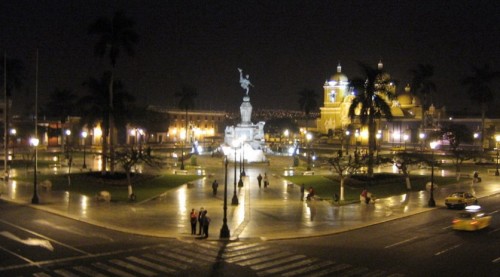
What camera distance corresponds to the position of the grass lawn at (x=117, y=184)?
45.0 m

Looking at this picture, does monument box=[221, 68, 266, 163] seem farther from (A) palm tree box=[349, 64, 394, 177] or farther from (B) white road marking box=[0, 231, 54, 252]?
(B) white road marking box=[0, 231, 54, 252]

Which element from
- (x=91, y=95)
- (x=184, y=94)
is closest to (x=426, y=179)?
(x=91, y=95)

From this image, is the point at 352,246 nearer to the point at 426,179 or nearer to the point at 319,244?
the point at 319,244

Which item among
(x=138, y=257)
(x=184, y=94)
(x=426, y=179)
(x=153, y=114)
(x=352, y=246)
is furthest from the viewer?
(x=153, y=114)

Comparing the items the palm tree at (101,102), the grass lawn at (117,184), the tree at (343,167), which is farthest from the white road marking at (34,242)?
the palm tree at (101,102)

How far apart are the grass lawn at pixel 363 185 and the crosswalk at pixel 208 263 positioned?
19.1 metres

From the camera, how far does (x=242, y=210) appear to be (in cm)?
3753

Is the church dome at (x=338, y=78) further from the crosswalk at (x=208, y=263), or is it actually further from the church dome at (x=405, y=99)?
the crosswalk at (x=208, y=263)

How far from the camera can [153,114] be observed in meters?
132

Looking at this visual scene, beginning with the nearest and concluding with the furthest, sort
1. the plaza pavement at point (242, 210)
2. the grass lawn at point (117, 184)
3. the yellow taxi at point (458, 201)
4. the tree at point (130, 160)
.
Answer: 1. the plaza pavement at point (242, 210)
2. the yellow taxi at point (458, 201)
3. the tree at point (130, 160)
4. the grass lawn at point (117, 184)

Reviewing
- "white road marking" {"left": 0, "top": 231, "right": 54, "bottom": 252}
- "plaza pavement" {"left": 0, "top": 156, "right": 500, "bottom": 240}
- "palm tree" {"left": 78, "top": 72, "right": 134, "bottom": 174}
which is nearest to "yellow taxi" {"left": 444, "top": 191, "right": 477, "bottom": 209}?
"plaza pavement" {"left": 0, "top": 156, "right": 500, "bottom": 240}

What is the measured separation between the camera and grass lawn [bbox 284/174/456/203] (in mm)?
47375

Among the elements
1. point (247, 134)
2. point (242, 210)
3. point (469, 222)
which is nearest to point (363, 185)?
point (242, 210)

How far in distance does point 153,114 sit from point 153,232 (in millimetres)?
104575
